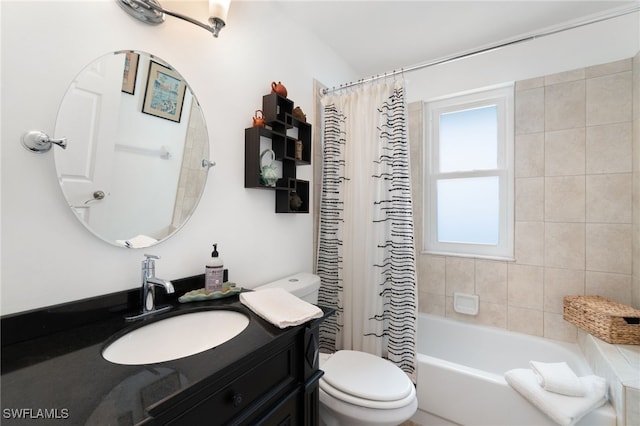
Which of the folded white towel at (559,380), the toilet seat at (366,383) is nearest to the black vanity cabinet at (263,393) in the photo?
the toilet seat at (366,383)

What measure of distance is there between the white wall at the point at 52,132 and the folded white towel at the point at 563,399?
1.34m

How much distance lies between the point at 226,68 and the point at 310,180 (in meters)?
0.86

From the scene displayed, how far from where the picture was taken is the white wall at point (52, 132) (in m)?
0.75

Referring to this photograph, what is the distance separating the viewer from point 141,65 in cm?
101

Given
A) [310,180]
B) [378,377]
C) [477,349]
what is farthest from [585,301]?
[310,180]

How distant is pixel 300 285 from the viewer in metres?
1.53

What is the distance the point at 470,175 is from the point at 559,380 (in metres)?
1.50

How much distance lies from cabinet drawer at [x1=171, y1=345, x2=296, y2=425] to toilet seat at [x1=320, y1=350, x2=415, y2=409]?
1.47 ft

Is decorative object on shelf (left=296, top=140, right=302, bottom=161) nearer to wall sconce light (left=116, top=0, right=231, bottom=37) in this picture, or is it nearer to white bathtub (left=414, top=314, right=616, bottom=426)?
wall sconce light (left=116, top=0, right=231, bottom=37)

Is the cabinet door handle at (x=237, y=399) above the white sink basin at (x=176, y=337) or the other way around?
the other way around

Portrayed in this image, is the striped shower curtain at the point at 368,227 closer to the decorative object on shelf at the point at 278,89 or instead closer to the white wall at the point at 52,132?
the white wall at the point at 52,132

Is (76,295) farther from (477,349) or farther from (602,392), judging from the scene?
(477,349)

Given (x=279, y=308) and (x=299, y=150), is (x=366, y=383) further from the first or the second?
(x=299, y=150)

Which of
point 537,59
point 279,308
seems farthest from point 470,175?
point 279,308
